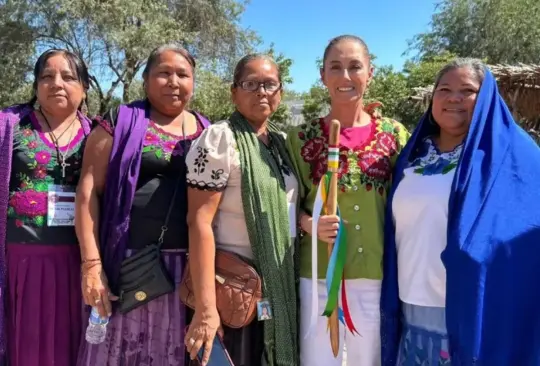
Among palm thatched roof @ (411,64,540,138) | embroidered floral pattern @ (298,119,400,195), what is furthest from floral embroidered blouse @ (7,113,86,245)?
palm thatched roof @ (411,64,540,138)

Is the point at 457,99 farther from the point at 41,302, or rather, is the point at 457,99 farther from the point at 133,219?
the point at 41,302

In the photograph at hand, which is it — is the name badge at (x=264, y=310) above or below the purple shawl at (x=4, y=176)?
below

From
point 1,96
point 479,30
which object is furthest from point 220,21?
point 479,30

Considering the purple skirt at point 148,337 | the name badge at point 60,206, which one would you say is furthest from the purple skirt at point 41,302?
the purple skirt at point 148,337

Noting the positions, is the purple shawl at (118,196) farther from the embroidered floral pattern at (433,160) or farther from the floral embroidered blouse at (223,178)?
the embroidered floral pattern at (433,160)

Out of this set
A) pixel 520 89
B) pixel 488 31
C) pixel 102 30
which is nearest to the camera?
pixel 520 89

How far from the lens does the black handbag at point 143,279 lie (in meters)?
Answer: 2.32

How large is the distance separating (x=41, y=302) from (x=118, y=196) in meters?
0.78

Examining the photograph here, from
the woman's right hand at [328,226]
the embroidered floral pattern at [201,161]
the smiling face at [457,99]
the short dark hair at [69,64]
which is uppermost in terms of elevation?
the short dark hair at [69,64]

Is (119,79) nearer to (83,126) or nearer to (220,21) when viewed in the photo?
(220,21)

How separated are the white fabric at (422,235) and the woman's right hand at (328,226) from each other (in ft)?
1.02

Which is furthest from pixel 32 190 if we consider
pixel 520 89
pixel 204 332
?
pixel 520 89

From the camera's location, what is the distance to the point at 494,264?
2.00 m

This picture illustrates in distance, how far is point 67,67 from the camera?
272cm
